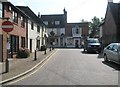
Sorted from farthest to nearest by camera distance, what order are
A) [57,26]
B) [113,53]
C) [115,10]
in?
[57,26]
[115,10]
[113,53]

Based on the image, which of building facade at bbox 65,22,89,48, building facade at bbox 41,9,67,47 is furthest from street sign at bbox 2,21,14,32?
building facade at bbox 65,22,89,48

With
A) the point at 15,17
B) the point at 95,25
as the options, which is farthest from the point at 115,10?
the point at 95,25

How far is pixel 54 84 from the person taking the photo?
1012 cm

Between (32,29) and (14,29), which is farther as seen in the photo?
(32,29)

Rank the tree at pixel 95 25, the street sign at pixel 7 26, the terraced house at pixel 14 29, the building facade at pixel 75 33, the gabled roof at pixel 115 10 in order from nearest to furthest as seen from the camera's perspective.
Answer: the street sign at pixel 7 26, the terraced house at pixel 14 29, the gabled roof at pixel 115 10, the building facade at pixel 75 33, the tree at pixel 95 25

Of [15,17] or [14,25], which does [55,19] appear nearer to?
[15,17]

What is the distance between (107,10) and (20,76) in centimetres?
3691

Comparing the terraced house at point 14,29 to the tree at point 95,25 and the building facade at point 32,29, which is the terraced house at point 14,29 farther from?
the tree at point 95,25

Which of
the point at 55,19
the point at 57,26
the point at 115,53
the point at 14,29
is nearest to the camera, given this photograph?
the point at 115,53

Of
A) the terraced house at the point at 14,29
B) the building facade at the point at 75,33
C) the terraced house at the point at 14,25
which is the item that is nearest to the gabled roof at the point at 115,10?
the terraced house at the point at 14,29

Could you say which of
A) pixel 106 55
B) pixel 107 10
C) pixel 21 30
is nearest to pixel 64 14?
pixel 107 10

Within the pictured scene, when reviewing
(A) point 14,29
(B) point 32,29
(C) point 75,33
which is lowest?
(A) point 14,29

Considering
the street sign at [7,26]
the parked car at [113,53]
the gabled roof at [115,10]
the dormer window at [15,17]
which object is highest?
the gabled roof at [115,10]

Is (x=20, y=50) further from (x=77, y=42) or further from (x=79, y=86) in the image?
(x=77, y=42)
